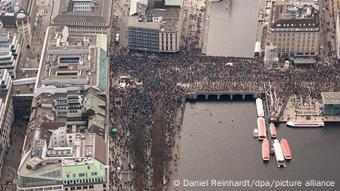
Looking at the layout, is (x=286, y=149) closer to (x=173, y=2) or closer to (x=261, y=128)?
(x=261, y=128)

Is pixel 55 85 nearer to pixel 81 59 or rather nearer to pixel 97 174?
pixel 81 59

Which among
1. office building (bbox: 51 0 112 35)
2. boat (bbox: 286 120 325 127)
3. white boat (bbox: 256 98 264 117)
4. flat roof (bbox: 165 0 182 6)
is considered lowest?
boat (bbox: 286 120 325 127)

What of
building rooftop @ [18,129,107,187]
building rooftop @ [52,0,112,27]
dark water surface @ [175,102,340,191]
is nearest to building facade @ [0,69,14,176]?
building rooftop @ [18,129,107,187]

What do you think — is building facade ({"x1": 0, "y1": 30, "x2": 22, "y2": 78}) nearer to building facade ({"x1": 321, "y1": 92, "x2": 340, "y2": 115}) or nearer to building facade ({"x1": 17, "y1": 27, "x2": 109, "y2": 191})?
building facade ({"x1": 17, "y1": 27, "x2": 109, "y2": 191})

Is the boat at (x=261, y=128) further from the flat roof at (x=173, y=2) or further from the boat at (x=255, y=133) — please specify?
the flat roof at (x=173, y=2)

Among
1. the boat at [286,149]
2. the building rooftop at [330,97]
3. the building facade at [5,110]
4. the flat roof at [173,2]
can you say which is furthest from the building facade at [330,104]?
the building facade at [5,110]

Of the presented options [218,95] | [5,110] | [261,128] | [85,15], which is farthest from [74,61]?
[261,128]

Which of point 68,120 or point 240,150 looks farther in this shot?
point 240,150
